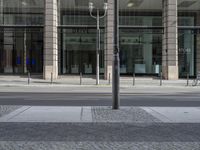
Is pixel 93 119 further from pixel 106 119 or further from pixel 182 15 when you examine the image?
pixel 182 15

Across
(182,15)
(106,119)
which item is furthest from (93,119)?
(182,15)

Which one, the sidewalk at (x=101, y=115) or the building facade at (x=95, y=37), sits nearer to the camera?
the sidewalk at (x=101, y=115)

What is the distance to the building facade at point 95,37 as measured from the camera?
121ft

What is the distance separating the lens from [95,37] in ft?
129

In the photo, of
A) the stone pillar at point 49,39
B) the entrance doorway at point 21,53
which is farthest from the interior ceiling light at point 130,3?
the entrance doorway at point 21,53

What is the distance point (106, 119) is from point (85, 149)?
12.1 feet

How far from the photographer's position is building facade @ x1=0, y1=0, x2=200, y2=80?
3694 centimetres

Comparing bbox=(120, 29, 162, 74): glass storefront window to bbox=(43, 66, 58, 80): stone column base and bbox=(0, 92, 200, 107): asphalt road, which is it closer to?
bbox=(43, 66, 58, 80): stone column base

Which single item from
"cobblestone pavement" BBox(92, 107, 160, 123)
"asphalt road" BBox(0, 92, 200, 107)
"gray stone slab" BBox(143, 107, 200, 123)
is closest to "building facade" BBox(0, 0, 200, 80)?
"asphalt road" BBox(0, 92, 200, 107)

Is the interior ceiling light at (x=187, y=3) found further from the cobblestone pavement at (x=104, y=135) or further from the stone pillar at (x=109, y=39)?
the cobblestone pavement at (x=104, y=135)

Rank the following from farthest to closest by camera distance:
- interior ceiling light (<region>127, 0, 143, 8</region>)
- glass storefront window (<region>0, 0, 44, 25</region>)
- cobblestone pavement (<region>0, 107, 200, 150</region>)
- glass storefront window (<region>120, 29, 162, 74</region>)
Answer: glass storefront window (<region>120, 29, 162, 74</region>), interior ceiling light (<region>127, 0, 143, 8</region>), glass storefront window (<region>0, 0, 44, 25</region>), cobblestone pavement (<region>0, 107, 200, 150</region>)

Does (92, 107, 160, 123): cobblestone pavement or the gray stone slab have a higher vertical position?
(92, 107, 160, 123): cobblestone pavement

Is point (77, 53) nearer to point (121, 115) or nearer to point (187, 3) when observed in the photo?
point (187, 3)

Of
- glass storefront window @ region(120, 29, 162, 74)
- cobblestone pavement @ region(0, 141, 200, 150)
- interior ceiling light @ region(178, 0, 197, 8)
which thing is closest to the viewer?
cobblestone pavement @ region(0, 141, 200, 150)
